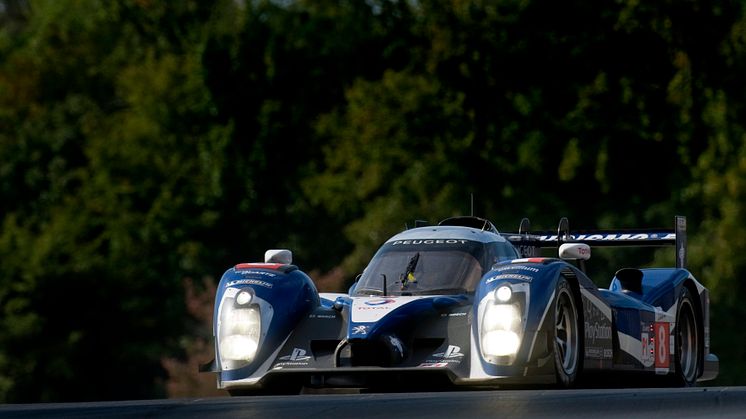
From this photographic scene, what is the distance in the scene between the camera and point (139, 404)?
23.8 feet

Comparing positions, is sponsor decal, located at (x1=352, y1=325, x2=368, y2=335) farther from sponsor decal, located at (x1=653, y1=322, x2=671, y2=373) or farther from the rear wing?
the rear wing

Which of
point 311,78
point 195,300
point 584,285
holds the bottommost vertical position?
point 195,300

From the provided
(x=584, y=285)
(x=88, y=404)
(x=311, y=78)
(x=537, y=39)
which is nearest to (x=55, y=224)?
(x=311, y=78)

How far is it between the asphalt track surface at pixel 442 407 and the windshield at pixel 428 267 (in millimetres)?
3721

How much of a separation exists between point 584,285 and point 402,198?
981 inches

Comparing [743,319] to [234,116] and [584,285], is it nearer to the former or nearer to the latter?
[234,116]

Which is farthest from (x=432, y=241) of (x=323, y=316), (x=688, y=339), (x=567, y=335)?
(x=688, y=339)

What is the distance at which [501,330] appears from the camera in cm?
1019

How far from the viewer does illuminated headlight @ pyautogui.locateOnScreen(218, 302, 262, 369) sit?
10.9 m

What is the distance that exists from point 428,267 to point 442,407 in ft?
14.8

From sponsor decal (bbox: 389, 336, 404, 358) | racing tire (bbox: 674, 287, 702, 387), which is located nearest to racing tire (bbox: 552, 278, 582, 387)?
sponsor decal (bbox: 389, 336, 404, 358)

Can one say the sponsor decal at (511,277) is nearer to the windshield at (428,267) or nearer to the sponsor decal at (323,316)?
the windshield at (428,267)

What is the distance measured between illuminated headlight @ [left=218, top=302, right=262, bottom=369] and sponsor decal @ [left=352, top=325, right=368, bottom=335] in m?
0.84

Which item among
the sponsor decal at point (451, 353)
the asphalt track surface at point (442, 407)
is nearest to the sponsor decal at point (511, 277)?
the sponsor decal at point (451, 353)
